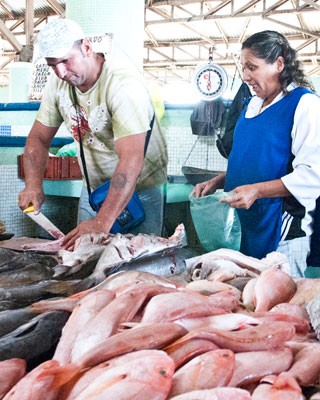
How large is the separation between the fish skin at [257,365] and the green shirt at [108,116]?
6.48ft

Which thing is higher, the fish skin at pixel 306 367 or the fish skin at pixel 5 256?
the fish skin at pixel 306 367

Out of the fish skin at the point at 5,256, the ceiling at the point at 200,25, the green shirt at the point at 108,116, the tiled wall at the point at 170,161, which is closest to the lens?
the fish skin at the point at 5,256

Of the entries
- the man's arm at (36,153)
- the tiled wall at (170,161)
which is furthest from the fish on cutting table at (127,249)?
the tiled wall at (170,161)

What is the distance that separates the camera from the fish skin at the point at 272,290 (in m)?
1.81

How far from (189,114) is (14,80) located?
3.40 meters

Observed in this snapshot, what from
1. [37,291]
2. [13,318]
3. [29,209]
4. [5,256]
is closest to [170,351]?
[13,318]

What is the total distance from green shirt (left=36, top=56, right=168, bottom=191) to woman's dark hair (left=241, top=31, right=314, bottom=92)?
27.2 inches

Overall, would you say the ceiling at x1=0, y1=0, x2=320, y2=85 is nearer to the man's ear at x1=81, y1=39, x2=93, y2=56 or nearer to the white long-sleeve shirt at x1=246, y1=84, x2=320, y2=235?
the man's ear at x1=81, y1=39, x2=93, y2=56

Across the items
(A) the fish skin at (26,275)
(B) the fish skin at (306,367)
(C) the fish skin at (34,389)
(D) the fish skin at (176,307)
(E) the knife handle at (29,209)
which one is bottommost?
(A) the fish skin at (26,275)

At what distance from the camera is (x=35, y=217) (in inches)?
135

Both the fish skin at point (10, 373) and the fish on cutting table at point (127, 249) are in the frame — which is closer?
the fish skin at point (10, 373)

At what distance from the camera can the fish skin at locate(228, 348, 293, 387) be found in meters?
1.29

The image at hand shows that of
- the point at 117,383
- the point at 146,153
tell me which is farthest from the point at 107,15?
the point at 117,383

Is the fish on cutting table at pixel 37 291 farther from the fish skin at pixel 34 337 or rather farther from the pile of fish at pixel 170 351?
the fish skin at pixel 34 337
